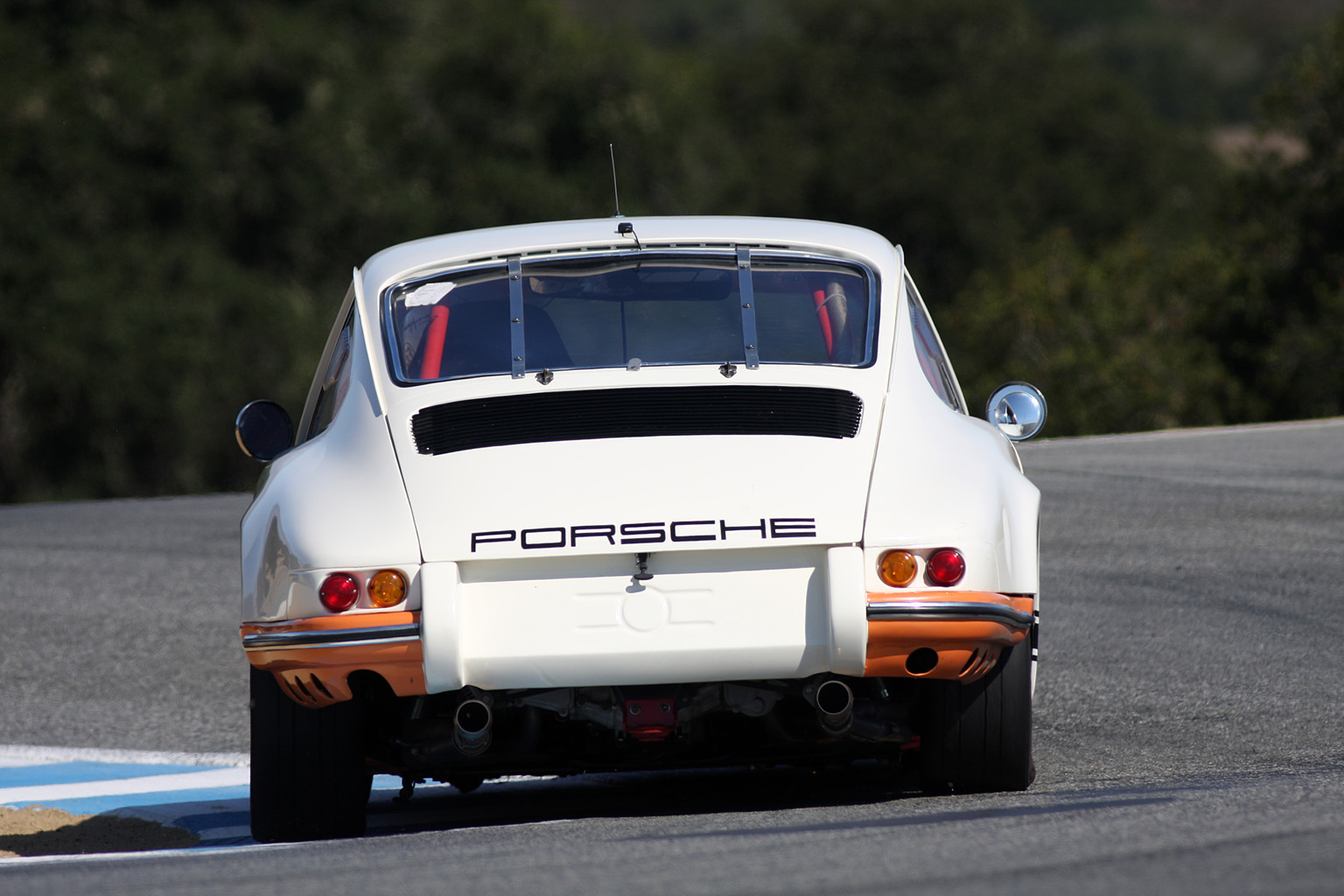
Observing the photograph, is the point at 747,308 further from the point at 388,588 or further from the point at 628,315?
the point at 388,588

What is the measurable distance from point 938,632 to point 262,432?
238 centimetres

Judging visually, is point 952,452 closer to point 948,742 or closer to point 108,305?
point 948,742

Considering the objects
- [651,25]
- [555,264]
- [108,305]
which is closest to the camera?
[555,264]

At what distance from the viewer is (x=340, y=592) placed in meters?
4.32

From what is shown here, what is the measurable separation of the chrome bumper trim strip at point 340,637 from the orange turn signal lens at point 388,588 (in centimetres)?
6

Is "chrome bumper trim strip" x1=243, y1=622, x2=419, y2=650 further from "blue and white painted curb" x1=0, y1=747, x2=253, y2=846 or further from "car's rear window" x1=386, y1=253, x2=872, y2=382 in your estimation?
"blue and white painted curb" x1=0, y1=747, x2=253, y2=846

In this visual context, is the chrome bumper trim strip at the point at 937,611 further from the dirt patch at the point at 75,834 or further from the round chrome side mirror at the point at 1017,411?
the dirt patch at the point at 75,834

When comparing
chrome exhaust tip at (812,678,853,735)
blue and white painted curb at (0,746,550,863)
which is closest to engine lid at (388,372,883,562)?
chrome exhaust tip at (812,678,853,735)

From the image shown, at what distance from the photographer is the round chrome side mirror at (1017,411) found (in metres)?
5.51

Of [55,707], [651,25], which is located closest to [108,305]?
[55,707]

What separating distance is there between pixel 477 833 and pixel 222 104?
91.4 ft

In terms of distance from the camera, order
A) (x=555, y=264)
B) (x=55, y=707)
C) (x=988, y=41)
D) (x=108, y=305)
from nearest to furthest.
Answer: (x=555, y=264), (x=55, y=707), (x=108, y=305), (x=988, y=41)

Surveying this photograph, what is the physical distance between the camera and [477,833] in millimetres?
4656

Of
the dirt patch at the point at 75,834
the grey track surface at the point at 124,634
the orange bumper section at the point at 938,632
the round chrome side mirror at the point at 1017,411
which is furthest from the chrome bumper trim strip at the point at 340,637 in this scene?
the grey track surface at the point at 124,634
